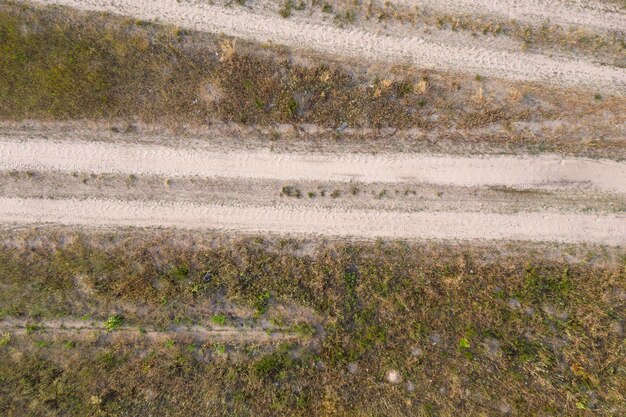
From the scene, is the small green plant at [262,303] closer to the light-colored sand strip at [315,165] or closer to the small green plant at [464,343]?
the light-colored sand strip at [315,165]

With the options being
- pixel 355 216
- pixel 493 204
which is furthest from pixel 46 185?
pixel 493 204

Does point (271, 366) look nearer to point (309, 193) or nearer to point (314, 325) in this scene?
point (314, 325)

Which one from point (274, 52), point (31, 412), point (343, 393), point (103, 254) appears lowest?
point (31, 412)

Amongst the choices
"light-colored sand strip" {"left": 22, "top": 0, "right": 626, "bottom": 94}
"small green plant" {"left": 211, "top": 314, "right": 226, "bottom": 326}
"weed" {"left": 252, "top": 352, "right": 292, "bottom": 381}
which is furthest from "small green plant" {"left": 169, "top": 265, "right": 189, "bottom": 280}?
"light-colored sand strip" {"left": 22, "top": 0, "right": 626, "bottom": 94}

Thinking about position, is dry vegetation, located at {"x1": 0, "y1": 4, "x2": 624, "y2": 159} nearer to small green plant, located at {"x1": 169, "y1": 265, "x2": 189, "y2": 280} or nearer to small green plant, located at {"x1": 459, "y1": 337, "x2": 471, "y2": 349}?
small green plant, located at {"x1": 169, "y1": 265, "x2": 189, "y2": 280}

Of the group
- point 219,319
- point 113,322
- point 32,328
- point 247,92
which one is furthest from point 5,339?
point 247,92

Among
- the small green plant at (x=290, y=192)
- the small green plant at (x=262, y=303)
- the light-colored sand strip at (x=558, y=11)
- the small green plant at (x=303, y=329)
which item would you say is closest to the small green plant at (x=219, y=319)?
the small green plant at (x=262, y=303)

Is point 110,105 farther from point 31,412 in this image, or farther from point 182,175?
point 31,412
